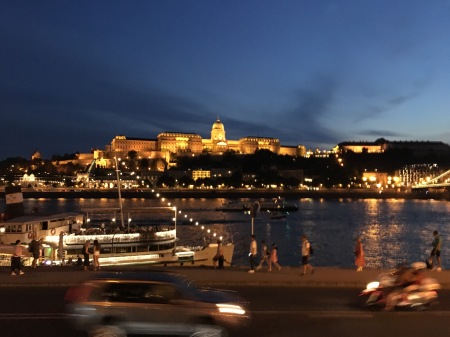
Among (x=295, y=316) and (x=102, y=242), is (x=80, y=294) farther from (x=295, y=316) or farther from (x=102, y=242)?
(x=102, y=242)

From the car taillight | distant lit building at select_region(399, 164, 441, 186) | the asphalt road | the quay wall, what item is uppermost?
distant lit building at select_region(399, 164, 441, 186)

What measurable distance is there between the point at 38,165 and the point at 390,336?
643 feet

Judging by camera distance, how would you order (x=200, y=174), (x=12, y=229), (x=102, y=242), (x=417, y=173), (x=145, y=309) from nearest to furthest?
(x=145, y=309)
(x=12, y=229)
(x=102, y=242)
(x=417, y=173)
(x=200, y=174)

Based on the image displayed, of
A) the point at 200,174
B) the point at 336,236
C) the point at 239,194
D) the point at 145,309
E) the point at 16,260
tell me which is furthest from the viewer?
the point at 200,174

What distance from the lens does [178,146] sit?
184 metres

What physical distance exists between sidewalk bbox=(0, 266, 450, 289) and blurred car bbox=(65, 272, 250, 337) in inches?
180

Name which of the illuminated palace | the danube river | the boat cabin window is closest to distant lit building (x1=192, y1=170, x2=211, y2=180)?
the illuminated palace

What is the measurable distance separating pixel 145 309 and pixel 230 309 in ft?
3.54

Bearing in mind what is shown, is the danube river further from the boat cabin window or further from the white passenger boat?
the boat cabin window

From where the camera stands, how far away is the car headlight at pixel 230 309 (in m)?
7.42

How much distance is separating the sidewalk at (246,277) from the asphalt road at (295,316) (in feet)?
2.19

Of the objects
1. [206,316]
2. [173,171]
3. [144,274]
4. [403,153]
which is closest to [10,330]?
[144,274]

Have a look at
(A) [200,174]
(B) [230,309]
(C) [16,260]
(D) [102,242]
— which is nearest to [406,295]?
(B) [230,309]

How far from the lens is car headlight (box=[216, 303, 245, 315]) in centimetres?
742
